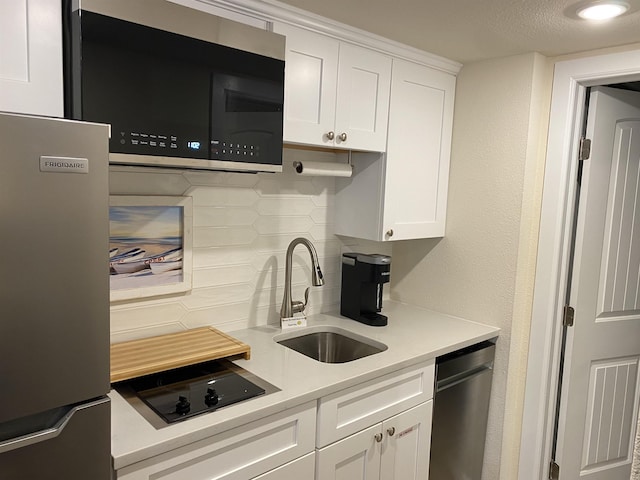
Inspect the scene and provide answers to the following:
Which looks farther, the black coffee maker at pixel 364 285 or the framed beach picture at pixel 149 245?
the black coffee maker at pixel 364 285

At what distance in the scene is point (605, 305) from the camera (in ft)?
7.91

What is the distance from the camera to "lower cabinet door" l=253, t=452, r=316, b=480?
1551mm

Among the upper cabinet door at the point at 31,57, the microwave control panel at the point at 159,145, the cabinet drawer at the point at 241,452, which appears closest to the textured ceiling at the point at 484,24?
the microwave control panel at the point at 159,145

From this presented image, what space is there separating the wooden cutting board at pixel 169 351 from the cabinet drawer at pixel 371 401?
368 millimetres

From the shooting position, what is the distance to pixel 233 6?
→ 65.4 inches

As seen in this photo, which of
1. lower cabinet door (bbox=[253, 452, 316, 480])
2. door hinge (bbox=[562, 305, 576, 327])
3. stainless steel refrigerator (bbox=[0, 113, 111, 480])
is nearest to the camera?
stainless steel refrigerator (bbox=[0, 113, 111, 480])

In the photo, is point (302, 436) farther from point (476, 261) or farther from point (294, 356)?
point (476, 261)

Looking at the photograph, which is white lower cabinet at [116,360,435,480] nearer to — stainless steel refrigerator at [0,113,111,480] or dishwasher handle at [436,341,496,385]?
dishwasher handle at [436,341,496,385]

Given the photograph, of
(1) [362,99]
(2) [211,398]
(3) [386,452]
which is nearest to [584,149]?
(1) [362,99]

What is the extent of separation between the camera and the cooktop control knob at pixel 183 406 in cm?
141

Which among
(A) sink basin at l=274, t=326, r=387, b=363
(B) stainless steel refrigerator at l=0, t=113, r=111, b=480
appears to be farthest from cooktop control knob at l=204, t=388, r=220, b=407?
(A) sink basin at l=274, t=326, r=387, b=363

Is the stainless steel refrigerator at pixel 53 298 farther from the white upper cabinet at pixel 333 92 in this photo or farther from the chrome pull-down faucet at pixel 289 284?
the chrome pull-down faucet at pixel 289 284

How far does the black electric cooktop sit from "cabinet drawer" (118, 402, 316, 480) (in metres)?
0.09

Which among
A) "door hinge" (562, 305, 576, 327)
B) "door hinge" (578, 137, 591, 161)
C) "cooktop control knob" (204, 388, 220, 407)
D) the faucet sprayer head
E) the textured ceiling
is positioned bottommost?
"cooktop control knob" (204, 388, 220, 407)
